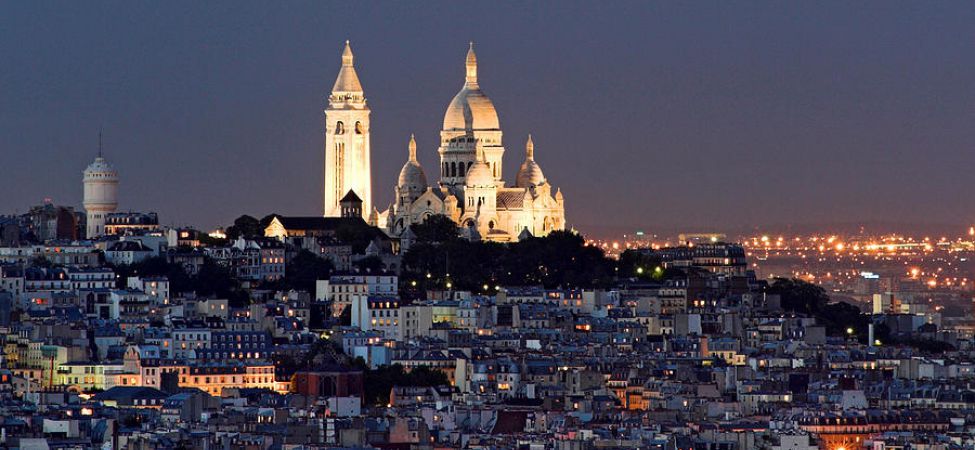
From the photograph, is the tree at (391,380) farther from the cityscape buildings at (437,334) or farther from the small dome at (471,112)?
the small dome at (471,112)

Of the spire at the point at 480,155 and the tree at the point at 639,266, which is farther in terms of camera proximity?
the spire at the point at 480,155

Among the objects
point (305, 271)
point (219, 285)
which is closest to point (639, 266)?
point (305, 271)

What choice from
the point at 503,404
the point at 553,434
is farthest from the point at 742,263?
the point at 553,434

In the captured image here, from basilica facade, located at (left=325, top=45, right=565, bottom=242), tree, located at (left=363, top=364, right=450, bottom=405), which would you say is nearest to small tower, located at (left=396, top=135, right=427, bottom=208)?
basilica facade, located at (left=325, top=45, right=565, bottom=242)

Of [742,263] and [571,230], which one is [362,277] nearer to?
[571,230]

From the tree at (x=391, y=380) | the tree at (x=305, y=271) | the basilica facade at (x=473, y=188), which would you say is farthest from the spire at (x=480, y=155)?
the tree at (x=391, y=380)
